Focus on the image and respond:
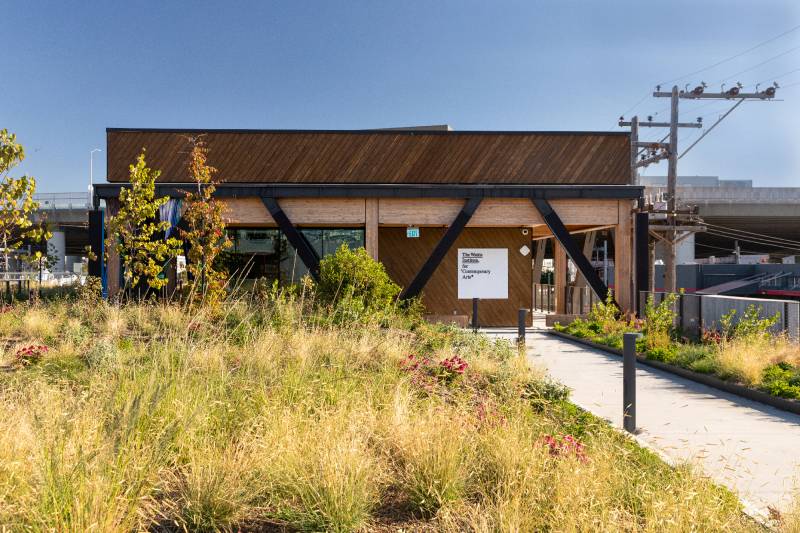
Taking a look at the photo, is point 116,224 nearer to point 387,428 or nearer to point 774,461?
point 387,428

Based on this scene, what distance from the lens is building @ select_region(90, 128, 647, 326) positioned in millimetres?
18047

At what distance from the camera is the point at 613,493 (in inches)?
163

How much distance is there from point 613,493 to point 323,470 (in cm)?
179

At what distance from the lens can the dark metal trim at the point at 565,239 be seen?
18.2 meters

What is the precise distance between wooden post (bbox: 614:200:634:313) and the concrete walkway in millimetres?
6891

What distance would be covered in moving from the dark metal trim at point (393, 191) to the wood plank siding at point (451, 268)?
251 cm

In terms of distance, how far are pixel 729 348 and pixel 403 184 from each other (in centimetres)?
1023

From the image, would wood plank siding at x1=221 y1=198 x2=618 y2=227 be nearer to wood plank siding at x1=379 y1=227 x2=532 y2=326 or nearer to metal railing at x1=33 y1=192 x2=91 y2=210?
wood plank siding at x1=379 y1=227 x2=532 y2=326

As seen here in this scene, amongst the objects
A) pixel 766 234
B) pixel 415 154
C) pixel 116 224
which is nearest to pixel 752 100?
pixel 415 154

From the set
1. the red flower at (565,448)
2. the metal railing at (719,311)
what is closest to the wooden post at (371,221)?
the metal railing at (719,311)

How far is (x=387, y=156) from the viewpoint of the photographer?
749 inches

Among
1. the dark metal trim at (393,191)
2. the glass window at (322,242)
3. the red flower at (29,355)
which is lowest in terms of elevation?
the red flower at (29,355)

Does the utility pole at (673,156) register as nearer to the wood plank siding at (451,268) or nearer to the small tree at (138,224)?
the wood plank siding at (451,268)

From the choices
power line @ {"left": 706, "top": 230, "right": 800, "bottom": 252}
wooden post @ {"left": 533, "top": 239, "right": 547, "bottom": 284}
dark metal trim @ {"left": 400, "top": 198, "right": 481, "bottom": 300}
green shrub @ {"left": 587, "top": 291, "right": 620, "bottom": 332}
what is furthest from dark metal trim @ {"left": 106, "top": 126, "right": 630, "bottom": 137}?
power line @ {"left": 706, "top": 230, "right": 800, "bottom": 252}
